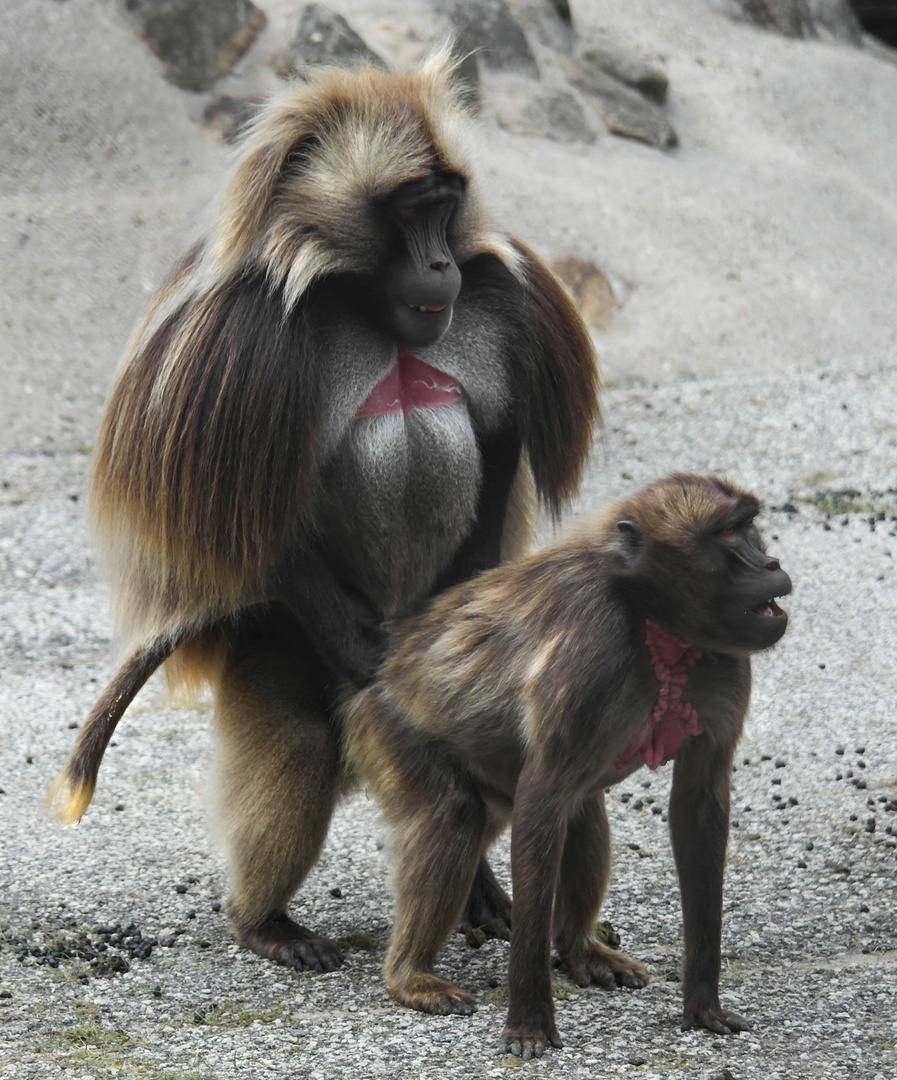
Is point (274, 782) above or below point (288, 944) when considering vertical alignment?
above

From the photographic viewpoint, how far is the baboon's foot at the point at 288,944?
392 cm

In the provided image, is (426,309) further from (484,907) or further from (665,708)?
(484,907)

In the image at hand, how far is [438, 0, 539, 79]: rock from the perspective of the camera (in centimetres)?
1248

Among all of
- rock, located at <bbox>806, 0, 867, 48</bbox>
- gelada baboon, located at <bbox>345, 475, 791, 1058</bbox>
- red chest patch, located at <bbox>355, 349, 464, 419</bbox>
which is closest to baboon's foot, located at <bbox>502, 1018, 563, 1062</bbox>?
gelada baboon, located at <bbox>345, 475, 791, 1058</bbox>

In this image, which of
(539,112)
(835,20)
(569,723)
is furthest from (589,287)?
(569,723)

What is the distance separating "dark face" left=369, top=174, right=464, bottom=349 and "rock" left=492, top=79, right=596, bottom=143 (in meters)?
9.08

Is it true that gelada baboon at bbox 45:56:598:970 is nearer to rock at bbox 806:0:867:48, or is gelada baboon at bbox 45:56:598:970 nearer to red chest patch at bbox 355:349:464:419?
red chest patch at bbox 355:349:464:419

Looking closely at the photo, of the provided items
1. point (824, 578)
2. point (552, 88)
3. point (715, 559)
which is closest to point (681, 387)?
point (824, 578)

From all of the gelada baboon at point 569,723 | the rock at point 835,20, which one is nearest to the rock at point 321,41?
the rock at point 835,20

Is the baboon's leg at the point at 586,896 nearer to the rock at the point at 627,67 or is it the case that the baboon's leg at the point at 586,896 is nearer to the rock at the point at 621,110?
the rock at the point at 621,110

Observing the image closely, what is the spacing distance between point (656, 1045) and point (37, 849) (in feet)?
7.51

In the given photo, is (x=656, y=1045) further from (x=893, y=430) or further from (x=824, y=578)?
(x=893, y=430)

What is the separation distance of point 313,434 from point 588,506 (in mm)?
4423

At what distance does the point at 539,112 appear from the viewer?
12375 mm
